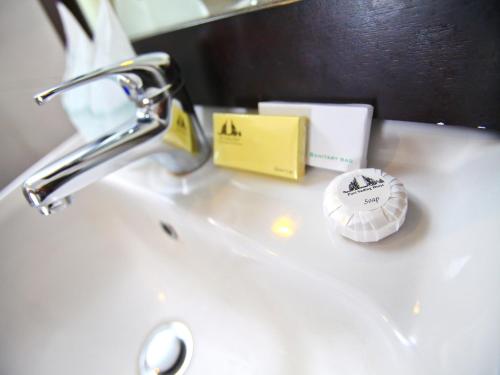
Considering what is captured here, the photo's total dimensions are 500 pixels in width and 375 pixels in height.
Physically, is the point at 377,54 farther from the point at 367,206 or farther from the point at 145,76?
the point at 145,76

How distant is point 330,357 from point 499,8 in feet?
1.03

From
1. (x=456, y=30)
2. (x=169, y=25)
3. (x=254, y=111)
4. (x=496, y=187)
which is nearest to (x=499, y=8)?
(x=456, y=30)

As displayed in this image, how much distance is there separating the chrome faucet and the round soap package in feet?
0.77

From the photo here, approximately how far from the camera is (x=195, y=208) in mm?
345

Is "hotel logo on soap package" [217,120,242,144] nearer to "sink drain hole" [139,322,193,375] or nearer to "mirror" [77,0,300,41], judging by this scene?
"mirror" [77,0,300,41]

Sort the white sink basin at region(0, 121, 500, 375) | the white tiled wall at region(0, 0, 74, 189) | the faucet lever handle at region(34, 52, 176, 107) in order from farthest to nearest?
the white tiled wall at region(0, 0, 74, 189) → the faucet lever handle at region(34, 52, 176, 107) → the white sink basin at region(0, 121, 500, 375)

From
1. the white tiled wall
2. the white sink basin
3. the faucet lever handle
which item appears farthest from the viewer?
the white tiled wall

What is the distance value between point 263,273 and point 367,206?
13 cm

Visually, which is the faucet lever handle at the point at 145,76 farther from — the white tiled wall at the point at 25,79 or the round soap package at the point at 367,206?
the white tiled wall at the point at 25,79

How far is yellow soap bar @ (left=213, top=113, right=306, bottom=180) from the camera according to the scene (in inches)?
11.8

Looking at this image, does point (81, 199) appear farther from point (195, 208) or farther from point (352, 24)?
point (352, 24)

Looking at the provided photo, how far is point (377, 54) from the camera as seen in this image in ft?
0.84

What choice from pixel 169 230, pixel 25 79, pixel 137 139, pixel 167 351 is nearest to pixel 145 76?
pixel 137 139

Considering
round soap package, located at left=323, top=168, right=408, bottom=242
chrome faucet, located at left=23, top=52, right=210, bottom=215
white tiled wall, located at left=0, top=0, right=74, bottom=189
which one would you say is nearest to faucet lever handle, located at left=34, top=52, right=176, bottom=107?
chrome faucet, located at left=23, top=52, right=210, bottom=215
